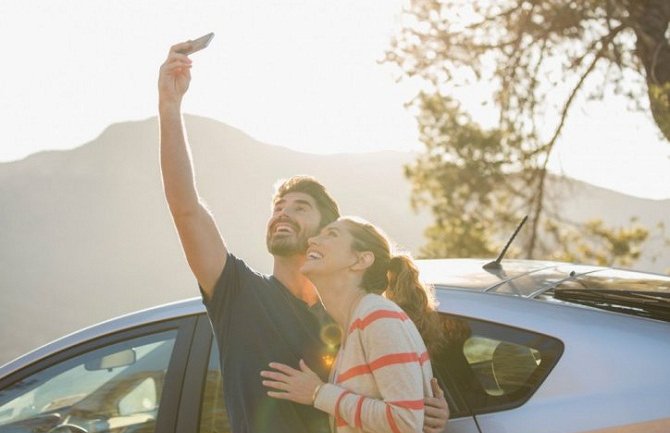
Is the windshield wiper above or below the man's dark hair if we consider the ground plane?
below

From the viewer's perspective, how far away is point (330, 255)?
245 cm

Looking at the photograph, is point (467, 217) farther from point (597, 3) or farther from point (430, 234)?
point (597, 3)

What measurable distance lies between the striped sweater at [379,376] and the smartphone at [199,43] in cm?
93

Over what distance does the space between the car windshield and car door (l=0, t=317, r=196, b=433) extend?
1365 millimetres

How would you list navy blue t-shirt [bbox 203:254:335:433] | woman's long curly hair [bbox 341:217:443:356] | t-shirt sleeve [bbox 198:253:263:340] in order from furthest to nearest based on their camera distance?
t-shirt sleeve [bbox 198:253:263:340], navy blue t-shirt [bbox 203:254:335:433], woman's long curly hair [bbox 341:217:443:356]

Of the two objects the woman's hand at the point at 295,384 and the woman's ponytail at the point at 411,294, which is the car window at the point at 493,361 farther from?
the woman's hand at the point at 295,384

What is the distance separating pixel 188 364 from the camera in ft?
10.5

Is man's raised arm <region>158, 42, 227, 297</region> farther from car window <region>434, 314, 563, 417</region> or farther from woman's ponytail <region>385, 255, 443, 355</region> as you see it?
car window <region>434, 314, 563, 417</region>

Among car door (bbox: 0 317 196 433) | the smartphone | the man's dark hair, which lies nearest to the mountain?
car door (bbox: 0 317 196 433)

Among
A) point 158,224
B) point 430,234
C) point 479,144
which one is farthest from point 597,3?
point 158,224

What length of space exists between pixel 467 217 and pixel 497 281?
10.2 m

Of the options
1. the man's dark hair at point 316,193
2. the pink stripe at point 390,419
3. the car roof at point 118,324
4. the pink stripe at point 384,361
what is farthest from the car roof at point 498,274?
the car roof at point 118,324

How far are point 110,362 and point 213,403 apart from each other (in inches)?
19.8

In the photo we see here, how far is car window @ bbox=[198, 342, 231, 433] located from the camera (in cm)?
310
